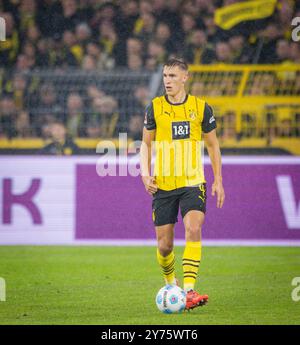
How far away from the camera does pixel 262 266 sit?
1038cm

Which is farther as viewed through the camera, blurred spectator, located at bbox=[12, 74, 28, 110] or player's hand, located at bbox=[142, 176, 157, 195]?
blurred spectator, located at bbox=[12, 74, 28, 110]

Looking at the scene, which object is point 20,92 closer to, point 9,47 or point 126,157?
point 9,47

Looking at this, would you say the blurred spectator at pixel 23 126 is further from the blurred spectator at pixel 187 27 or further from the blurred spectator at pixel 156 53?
the blurred spectator at pixel 187 27

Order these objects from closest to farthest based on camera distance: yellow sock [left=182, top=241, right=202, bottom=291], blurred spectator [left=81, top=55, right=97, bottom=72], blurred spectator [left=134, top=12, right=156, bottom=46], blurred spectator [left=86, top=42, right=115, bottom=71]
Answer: yellow sock [left=182, top=241, right=202, bottom=291] < blurred spectator [left=81, top=55, right=97, bottom=72] < blurred spectator [left=86, top=42, right=115, bottom=71] < blurred spectator [left=134, top=12, right=156, bottom=46]

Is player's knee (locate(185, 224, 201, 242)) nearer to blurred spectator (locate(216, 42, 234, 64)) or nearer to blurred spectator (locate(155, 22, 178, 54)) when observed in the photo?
blurred spectator (locate(216, 42, 234, 64))

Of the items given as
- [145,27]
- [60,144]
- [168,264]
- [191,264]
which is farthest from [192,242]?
[145,27]

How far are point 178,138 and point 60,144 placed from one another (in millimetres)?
6050

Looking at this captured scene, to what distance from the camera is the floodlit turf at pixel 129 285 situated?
23.4 feet

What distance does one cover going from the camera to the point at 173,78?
24.9 feet

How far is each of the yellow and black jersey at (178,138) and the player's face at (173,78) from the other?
0.49 ft

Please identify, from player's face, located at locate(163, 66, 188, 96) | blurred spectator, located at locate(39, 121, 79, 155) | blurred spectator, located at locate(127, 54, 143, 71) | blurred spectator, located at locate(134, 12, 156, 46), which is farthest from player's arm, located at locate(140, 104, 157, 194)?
blurred spectator, located at locate(134, 12, 156, 46)

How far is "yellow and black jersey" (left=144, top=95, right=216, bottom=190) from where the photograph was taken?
7672 mm

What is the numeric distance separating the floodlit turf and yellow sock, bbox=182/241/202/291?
23 cm
